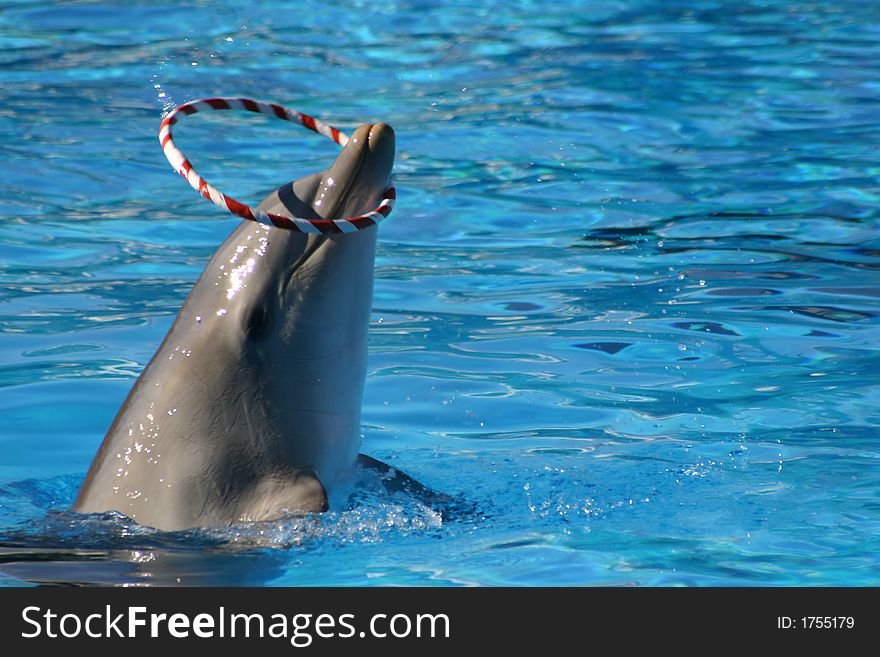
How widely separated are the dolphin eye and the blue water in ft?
2.38

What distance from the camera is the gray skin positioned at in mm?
4805

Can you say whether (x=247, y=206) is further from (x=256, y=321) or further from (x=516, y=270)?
(x=516, y=270)

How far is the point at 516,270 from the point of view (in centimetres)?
916

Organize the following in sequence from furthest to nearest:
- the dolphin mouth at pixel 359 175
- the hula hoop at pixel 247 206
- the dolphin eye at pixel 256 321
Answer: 1. the dolphin eye at pixel 256 321
2. the dolphin mouth at pixel 359 175
3. the hula hoop at pixel 247 206

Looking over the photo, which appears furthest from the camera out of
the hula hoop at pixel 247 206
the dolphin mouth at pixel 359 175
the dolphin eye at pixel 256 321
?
the dolphin eye at pixel 256 321

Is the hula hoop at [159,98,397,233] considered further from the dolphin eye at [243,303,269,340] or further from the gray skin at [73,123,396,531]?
the dolphin eye at [243,303,269,340]

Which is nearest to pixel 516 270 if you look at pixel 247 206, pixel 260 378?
pixel 260 378

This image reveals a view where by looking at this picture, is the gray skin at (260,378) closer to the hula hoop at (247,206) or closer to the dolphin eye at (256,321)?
the dolphin eye at (256,321)

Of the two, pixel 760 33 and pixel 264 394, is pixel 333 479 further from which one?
pixel 760 33

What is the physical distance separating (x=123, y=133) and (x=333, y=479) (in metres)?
7.94

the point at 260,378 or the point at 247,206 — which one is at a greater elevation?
the point at 247,206

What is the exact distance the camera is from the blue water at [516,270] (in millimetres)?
4988

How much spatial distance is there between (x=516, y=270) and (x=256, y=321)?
14.6ft

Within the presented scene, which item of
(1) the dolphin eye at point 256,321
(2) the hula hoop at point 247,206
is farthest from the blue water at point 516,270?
(2) the hula hoop at point 247,206
